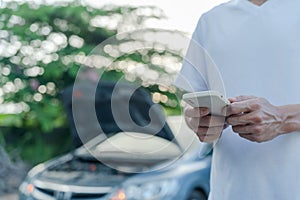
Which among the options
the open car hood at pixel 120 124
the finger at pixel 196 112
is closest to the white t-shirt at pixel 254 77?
the finger at pixel 196 112

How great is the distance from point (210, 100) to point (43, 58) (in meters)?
4.70

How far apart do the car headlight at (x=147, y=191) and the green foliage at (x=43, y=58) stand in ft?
6.51

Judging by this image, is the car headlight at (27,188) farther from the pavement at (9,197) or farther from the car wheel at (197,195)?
the car wheel at (197,195)

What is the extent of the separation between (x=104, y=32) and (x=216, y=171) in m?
4.52

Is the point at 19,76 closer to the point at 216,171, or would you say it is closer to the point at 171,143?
the point at 171,143

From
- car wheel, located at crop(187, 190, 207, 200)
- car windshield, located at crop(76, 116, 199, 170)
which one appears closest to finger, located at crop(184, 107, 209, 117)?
car windshield, located at crop(76, 116, 199, 170)

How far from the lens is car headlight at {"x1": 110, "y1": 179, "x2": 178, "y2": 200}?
3.78 metres

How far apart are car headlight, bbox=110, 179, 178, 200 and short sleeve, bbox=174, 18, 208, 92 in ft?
7.68

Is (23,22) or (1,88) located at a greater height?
(23,22)

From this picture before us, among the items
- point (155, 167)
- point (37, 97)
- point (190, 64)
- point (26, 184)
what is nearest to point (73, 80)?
point (37, 97)

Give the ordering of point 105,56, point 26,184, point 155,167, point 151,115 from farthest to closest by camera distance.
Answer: point 105,56 → point 26,184 → point 155,167 → point 151,115

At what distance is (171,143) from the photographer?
3785 mm

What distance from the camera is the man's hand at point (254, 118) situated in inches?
49.3

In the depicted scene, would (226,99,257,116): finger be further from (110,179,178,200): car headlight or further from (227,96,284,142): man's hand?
(110,179,178,200): car headlight
